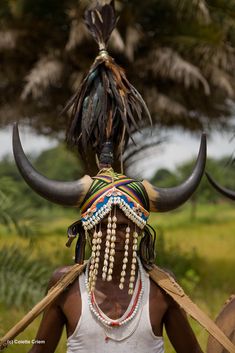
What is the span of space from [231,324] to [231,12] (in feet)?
20.7

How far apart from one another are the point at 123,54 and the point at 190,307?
749 cm

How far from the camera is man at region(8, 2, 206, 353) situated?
2.90m

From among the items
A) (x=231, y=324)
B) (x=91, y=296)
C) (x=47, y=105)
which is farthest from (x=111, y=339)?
(x=47, y=105)

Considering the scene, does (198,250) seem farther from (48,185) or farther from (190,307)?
(48,185)

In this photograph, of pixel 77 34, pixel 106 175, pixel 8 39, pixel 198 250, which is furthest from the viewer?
pixel 198 250

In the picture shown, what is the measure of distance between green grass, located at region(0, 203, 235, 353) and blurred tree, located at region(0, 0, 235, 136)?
1.96 m

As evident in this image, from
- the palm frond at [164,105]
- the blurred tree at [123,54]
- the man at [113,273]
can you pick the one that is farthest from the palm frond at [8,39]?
the man at [113,273]

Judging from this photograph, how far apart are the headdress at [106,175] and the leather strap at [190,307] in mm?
117

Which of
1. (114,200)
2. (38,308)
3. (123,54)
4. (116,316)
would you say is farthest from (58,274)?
(123,54)

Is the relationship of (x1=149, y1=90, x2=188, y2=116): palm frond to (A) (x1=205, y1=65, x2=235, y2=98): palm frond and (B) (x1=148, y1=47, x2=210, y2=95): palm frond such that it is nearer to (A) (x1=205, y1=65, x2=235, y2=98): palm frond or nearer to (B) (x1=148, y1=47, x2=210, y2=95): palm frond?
(B) (x1=148, y1=47, x2=210, y2=95): palm frond

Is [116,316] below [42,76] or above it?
above

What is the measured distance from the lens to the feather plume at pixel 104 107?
319 cm

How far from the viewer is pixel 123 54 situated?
10.1m

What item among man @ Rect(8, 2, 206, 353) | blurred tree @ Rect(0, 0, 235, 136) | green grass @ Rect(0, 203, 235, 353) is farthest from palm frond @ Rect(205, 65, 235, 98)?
man @ Rect(8, 2, 206, 353)
